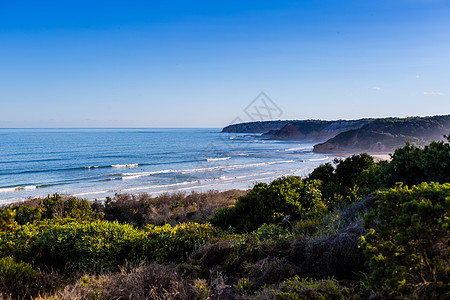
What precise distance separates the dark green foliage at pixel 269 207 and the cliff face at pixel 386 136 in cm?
5169

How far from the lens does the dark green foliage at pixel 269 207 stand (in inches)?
326

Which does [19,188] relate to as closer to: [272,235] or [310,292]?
[272,235]

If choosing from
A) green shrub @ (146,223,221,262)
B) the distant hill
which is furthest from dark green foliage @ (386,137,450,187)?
the distant hill

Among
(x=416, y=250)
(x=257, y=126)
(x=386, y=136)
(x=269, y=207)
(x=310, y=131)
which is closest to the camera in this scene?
(x=416, y=250)

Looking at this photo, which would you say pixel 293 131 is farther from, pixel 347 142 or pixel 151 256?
pixel 151 256

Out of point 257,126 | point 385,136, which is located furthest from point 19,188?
point 257,126

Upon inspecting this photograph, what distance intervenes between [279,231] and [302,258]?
1293 mm

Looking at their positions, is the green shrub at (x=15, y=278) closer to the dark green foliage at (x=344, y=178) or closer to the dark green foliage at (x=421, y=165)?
the dark green foliage at (x=421, y=165)

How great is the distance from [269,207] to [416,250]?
5.33m

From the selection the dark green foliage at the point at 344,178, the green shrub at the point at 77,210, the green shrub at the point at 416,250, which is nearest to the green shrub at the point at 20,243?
the green shrub at the point at 77,210

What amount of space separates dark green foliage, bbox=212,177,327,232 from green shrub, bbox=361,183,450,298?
183 inches

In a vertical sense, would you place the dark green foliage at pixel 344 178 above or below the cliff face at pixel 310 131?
below

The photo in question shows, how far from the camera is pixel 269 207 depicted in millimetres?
8508

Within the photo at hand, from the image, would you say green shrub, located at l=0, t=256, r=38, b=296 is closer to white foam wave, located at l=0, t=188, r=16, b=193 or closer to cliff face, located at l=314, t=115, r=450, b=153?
white foam wave, located at l=0, t=188, r=16, b=193
